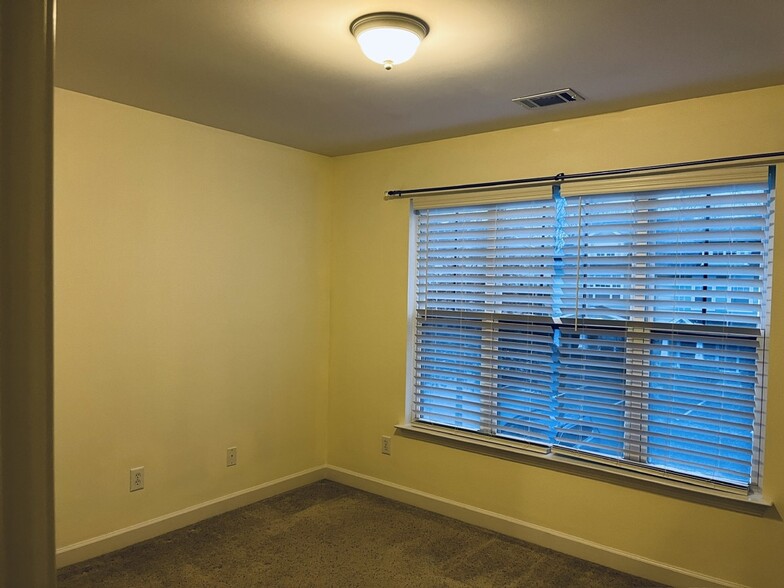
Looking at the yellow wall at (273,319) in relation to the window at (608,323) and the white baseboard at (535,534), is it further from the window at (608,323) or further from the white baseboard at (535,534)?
the window at (608,323)

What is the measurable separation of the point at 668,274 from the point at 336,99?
190 centimetres

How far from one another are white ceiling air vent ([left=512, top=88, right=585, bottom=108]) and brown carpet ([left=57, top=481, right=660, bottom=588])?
237 cm

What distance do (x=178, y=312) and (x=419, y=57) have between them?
6.59 feet

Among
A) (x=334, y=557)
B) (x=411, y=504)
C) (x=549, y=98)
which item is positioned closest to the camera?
(x=549, y=98)

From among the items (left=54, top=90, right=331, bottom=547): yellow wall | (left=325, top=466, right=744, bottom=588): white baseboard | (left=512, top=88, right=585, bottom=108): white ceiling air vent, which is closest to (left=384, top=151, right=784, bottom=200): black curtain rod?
(left=512, top=88, right=585, bottom=108): white ceiling air vent

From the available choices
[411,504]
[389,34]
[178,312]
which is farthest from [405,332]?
[389,34]

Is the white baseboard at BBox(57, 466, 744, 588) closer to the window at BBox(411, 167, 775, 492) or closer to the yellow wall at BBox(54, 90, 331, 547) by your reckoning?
the yellow wall at BBox(54, 90, 331, 547)

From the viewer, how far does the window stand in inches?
109

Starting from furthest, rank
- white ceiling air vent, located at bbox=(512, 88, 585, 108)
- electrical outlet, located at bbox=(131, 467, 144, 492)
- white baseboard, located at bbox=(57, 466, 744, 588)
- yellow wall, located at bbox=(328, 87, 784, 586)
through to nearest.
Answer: electrical outlet, located at bbox=(131, 467, 144, 492) < white baseboard, located at bbox=(57, 466, 744, 588) < white ceiling air vent, located at bbox=(512, 88, 585, 108) < yellow wall, located at bbox=(328, 87, 784, 586)

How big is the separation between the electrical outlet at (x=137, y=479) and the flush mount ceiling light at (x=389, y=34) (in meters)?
2.50

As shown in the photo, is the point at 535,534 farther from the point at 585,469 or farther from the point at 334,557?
the point at 334,557

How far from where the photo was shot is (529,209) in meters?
3.42

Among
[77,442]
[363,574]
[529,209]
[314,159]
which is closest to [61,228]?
[77,442]

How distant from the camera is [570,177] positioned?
320 centimetres
